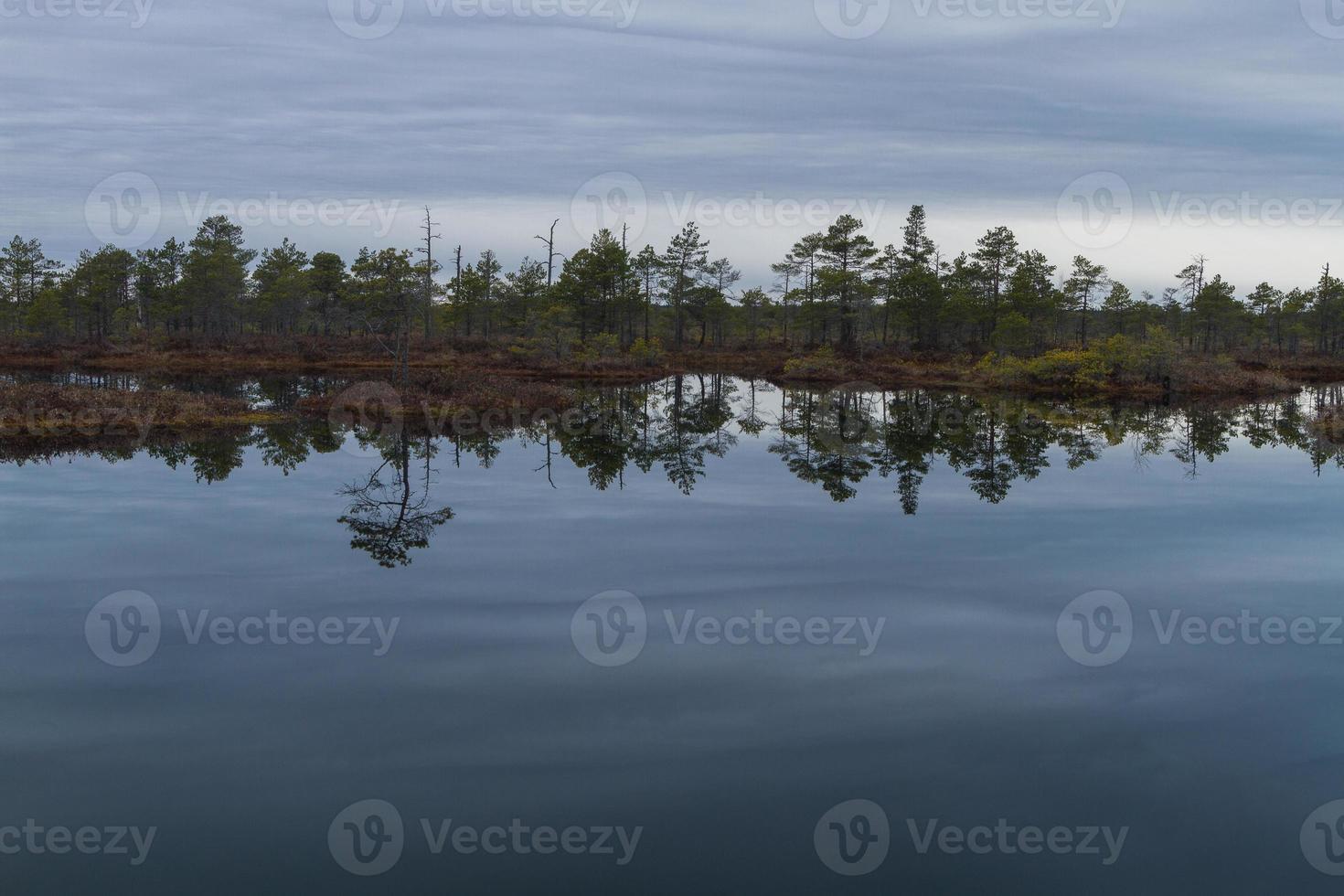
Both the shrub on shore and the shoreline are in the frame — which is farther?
the shoreline

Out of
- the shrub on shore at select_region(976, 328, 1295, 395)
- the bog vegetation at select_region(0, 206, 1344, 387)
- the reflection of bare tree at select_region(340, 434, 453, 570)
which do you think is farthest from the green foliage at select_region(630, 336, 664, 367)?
the reflection of bare tree at select_region(340, 434, 453, 570)

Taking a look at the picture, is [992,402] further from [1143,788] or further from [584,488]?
[1143,788]

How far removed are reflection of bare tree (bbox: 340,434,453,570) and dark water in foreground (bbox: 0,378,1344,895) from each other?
0.13 meters

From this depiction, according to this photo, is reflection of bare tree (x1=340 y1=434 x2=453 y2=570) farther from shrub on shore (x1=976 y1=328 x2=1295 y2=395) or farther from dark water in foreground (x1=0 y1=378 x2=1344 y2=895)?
shrub on shore (x1=976 y1=328 x2=1295 y2=395)

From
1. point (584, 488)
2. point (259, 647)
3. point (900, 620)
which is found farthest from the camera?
point (584, 488)

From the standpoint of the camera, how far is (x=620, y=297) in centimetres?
9475

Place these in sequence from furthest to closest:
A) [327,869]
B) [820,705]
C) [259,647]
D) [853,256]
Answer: [853,256] < [259,647] < [820,705] < [327,869]

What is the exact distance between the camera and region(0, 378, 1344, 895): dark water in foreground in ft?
26.1

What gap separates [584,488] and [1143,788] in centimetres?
1762

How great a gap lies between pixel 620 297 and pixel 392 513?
7522 centimetres

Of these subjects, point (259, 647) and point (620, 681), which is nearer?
point (620, 681)

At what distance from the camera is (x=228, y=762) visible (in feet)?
30.2

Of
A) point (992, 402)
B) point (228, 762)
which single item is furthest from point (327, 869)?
point (992, 402)

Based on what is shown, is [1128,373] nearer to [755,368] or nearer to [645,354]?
[755,368]
